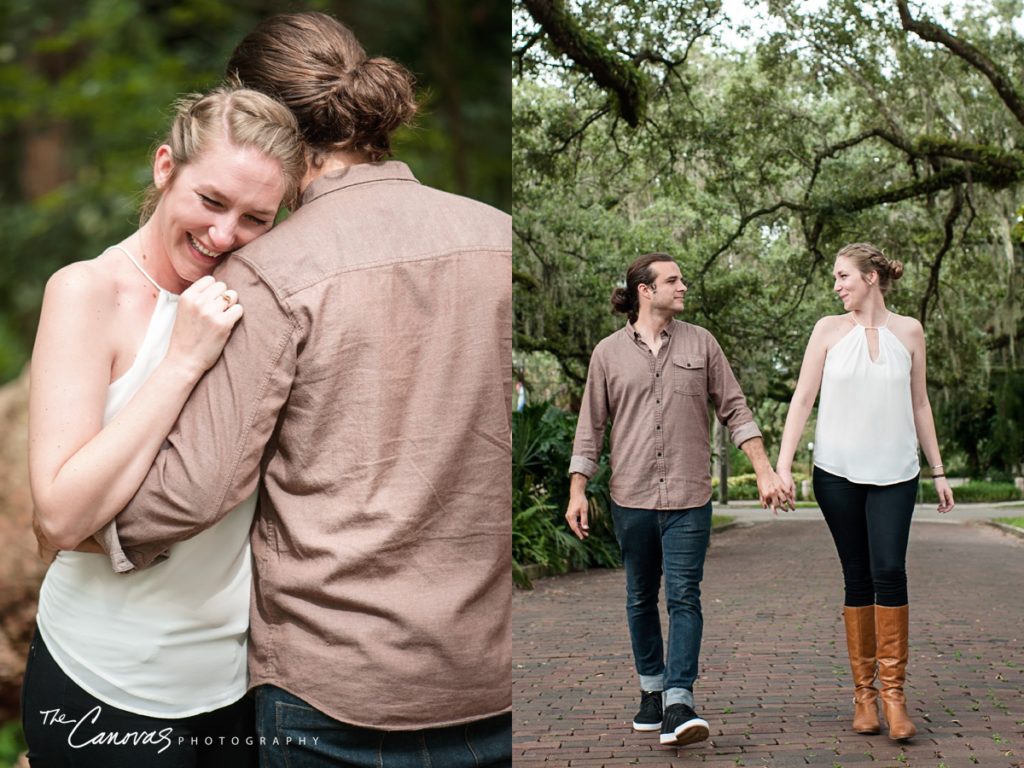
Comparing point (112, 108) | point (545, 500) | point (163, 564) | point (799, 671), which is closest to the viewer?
point (163, 564)

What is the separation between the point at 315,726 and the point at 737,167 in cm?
197

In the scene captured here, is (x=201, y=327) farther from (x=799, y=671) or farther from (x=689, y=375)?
(x=799, y=671)

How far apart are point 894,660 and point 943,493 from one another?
0.45m

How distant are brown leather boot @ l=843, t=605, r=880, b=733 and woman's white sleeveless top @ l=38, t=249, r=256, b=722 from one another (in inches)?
70.1

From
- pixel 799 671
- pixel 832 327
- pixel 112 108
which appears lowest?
pixel 799 671

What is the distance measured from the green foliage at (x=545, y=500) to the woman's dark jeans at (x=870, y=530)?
0.66m

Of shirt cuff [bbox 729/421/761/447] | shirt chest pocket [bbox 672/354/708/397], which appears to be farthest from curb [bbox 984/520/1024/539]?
shirt chest pocket [bbox 672/354/708/397]

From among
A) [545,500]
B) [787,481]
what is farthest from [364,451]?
[545,500]

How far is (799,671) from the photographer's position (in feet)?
8.70

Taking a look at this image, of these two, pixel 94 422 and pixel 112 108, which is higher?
pixel 112 108

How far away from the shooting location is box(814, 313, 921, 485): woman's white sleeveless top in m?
2.41

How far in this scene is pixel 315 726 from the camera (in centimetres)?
125

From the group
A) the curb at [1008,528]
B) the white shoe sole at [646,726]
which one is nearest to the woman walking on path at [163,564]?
→ the white shoe sole at [646,726]

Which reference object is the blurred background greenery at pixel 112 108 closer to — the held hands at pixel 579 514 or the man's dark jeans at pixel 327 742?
the held hands at pixel 579 514
